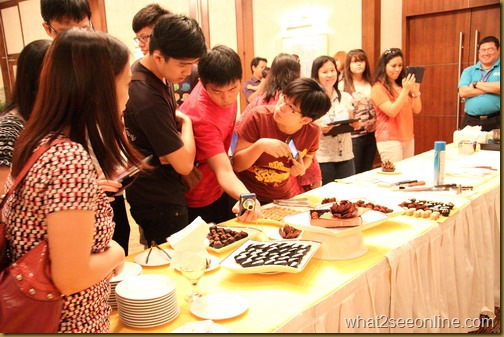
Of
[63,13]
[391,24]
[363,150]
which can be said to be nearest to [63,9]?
[63,13]

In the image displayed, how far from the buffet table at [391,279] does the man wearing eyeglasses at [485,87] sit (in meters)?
2.11

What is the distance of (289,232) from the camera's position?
1.63 m

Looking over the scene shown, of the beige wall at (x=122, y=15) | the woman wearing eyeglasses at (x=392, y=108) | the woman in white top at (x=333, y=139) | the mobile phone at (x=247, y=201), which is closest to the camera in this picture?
the mobile phone at (x=247, y=201)

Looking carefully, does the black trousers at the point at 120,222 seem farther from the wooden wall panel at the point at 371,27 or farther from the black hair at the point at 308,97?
the wooden wall panel at the point at 371,27

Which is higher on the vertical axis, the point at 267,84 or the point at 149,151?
the point at 267,84

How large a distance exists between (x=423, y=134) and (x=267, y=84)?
3.30m

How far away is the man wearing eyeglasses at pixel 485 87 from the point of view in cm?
434

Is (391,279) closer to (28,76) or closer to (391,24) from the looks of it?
(28,76)

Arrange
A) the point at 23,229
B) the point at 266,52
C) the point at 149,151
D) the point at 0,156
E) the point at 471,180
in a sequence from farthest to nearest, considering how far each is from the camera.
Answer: the point at 266,52 → the point at 471,180 → the point at 149,151 → the point at 0,156 → the point at 23,229

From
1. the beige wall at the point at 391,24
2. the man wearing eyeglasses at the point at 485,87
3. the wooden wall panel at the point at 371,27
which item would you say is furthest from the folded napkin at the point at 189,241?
the beige wall at the point at 391,24

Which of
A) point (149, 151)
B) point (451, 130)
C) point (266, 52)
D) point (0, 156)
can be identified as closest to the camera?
point (0, 156)

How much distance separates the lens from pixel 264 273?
134 centimetres

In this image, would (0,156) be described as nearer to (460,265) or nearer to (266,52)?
(460,265)

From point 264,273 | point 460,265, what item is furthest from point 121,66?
point 460,265
